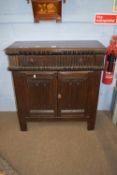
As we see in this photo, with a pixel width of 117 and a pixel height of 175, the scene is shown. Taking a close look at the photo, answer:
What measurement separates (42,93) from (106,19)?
1.08 metres

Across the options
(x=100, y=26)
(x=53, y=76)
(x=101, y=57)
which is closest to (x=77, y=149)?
(x=53, y=76)

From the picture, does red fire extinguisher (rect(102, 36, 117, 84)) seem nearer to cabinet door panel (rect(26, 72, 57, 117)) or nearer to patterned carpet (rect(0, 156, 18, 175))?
cabinet door panel (rect(26, 72, 57, 117))

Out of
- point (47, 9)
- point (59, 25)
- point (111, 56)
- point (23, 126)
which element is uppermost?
point (47, 9)

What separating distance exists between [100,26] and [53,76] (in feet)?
2.68

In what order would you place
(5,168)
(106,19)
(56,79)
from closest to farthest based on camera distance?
(5,168), (56,79), (106,19)

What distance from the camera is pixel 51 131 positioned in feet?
5.99

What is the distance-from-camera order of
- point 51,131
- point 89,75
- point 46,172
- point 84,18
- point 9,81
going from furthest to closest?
point 9,81, point 51,131, point 84,18, point 89,75, point 46,172

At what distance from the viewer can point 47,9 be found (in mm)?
1588

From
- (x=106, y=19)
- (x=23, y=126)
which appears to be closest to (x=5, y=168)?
(x=23, y=126)

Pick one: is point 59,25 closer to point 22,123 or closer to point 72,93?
point 72,93

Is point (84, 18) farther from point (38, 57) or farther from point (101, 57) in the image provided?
point (38, 57)

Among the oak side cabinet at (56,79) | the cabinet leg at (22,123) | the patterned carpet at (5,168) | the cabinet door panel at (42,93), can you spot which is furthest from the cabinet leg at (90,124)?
the patterned carpet at (5,168)

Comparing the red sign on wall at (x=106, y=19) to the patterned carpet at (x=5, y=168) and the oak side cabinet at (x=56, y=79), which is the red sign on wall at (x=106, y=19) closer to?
the oak side cabinet at (x=56, y=79)

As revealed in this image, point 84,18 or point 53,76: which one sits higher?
point 84,18
